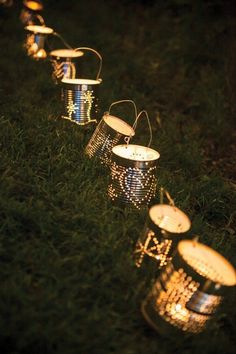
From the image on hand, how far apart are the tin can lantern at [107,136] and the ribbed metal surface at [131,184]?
0.34m

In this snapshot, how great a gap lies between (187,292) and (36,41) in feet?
12.1

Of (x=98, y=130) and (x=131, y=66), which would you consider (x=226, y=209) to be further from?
(x=131, y=66)

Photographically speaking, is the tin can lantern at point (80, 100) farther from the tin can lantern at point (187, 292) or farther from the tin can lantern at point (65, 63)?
the tin can lantern at point (187, 292)

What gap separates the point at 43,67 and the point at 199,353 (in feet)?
12.8

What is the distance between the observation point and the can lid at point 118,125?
3.42 meters

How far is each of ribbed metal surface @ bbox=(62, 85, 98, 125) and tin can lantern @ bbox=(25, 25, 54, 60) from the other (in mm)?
1420

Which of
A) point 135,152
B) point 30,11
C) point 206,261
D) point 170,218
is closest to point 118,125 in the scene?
point 135,152

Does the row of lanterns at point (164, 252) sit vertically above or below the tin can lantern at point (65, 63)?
below

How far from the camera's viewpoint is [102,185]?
3305 millimetres

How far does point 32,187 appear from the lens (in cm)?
308

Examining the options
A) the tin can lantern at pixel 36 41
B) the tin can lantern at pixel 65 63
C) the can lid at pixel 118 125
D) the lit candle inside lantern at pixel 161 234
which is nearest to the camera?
the lit candle inside lantern at pixel 161 234

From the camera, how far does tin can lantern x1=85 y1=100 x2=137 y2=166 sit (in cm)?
336

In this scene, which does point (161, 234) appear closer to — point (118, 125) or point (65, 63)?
point (118, 125)

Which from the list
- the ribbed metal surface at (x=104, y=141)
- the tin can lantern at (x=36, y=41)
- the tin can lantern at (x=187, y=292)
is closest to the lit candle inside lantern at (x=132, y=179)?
the ribbed metal surface at (x=104, y=141)
